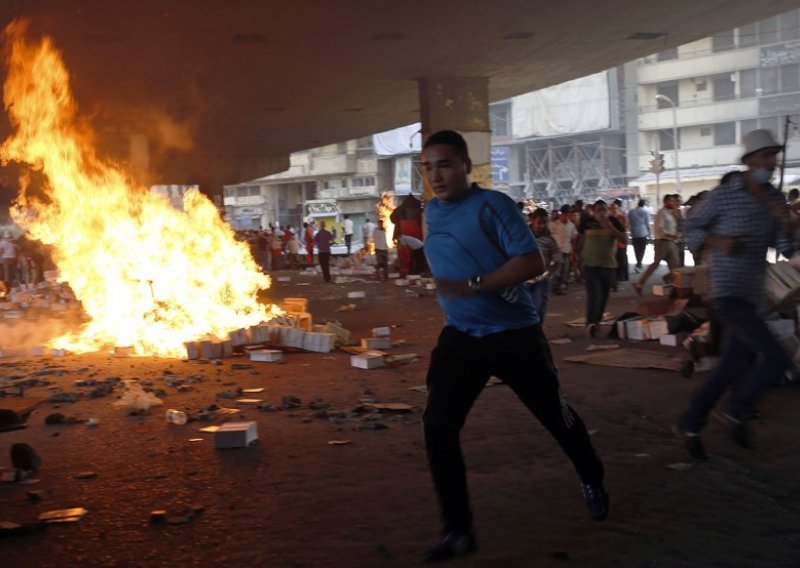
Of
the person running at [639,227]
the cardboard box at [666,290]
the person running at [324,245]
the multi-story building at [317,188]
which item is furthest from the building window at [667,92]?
the cardboard box at [666,290]

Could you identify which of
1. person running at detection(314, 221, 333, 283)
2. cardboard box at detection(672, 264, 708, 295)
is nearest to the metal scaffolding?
person running at detection(314, 221, 333, 283)

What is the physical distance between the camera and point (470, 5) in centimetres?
1402

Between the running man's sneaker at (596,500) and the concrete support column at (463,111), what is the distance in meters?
15.9

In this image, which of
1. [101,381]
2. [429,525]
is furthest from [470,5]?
[429,525]

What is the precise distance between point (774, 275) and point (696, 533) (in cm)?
557

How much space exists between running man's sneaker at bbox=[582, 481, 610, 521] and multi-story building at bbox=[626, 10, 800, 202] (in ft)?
184

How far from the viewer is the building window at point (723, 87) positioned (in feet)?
201

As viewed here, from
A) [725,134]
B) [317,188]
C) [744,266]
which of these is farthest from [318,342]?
[317,188]

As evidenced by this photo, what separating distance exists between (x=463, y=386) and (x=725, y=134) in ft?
205

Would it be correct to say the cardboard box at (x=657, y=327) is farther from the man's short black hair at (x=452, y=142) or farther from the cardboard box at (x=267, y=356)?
the man's short black hair at (x=452, y=142)

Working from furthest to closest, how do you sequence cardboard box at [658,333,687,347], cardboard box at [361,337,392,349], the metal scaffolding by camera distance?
1. the metal scaffolding
2. cardboard box at [361,337,392,349]
3. cardboard box at [658,333,687,347]

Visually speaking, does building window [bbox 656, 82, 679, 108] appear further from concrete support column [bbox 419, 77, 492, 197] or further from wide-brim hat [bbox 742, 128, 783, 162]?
wide-brim hat [bbox 742, 128, 783, 162]

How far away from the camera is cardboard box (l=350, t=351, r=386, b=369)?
392 inches

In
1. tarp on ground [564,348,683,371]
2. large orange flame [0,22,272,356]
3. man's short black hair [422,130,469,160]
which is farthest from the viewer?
large orange flame [0,22,272,356]
